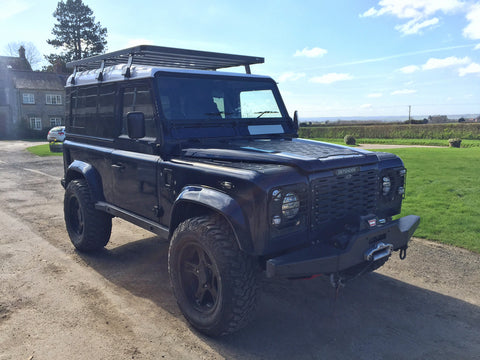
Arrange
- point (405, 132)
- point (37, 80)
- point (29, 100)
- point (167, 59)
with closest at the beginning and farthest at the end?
1. point (167, 59)
2. point (405, 132)
3. point (29, 100)
4. point (37, 80)

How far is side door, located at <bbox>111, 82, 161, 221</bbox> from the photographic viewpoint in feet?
13.5

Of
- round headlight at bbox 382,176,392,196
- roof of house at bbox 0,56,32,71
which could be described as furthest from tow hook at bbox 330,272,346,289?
roof of house at bbox 0,56,32,71

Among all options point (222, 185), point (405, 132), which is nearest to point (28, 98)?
point (405, 132)

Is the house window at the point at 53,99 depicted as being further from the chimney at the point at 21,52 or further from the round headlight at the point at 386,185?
the round headlight at the point at 386,185

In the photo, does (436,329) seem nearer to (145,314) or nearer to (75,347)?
(145,314)

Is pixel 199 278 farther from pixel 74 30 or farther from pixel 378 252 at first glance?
pixel 74 30

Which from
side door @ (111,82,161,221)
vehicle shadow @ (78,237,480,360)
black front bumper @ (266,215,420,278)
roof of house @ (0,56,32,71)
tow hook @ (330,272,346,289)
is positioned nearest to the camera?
black front bumper @ (266,215,420,278)

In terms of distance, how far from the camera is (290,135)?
4895 millimetres

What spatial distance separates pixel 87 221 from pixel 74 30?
59.9 meters

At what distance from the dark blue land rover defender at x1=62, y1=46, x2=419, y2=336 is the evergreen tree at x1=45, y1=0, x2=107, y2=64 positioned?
57.1 meters

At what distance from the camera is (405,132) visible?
40812mm

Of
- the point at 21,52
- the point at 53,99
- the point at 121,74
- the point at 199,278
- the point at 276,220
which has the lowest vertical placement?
the point at 199,278

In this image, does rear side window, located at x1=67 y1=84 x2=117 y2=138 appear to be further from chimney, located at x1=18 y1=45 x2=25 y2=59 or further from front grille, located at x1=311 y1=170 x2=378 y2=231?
chimney, located at x1=18 y1=45 x2=25 y2=59

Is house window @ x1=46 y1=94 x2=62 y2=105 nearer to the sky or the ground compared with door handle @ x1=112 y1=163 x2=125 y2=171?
nearer to the sky
